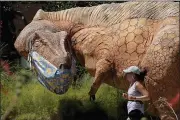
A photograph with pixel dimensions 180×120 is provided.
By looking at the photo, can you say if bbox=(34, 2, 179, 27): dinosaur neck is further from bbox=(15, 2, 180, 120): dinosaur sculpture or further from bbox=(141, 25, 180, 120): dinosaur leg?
bbox=(141, 25, 180, 120): dinosaur leg

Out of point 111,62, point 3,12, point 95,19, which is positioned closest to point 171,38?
point 111,62

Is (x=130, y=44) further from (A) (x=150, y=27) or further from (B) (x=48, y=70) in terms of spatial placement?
(B) (x=48, y=70)

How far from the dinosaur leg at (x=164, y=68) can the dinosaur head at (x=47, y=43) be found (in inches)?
40.0

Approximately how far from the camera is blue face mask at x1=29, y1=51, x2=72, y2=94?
17.2 ft

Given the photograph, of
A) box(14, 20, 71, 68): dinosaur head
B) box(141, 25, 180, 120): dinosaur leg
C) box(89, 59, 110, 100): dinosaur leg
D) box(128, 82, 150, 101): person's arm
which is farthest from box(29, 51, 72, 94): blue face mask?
box(128, 82, 150, 101): person's arm

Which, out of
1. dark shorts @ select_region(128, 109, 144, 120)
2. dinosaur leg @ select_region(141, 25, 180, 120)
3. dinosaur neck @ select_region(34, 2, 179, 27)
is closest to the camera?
dark shorts @ select_region(128, 109, 144, 120)

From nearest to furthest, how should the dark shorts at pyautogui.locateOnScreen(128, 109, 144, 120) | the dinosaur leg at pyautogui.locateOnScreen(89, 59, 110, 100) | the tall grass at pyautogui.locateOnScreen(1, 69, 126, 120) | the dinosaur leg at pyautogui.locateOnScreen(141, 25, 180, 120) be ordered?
the dark shorts at pyautogui.locateOnScreen(128, 109, 144, 120) < the dinosaur leg at pyautogui.locateOnScreen(141, 25, 180, 120) < the dinosaur leg at pyautogui.locateOnScreen(89, 59, 110, 100) < the tall grass at pyautogui.locateOnScreen(1, 69, 126, 120)

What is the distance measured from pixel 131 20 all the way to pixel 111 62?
535 mm

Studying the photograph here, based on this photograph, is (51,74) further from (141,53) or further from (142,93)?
(142,93)

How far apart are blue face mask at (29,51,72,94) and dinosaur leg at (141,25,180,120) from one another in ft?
3.38

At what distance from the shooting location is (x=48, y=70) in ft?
17.6

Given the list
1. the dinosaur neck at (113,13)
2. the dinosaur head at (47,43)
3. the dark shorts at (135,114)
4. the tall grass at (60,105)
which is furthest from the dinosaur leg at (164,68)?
the tall grass at (60,105)

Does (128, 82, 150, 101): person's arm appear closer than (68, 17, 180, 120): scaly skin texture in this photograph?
Yes

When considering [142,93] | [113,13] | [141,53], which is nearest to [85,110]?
[113,13]
